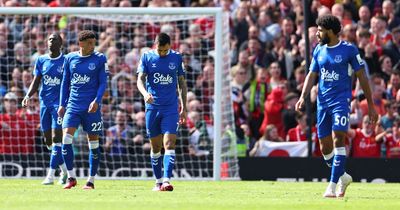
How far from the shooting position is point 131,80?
23500 mm

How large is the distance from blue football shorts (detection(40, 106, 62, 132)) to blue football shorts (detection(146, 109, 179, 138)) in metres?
2.60

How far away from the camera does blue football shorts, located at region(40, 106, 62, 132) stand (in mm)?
18547

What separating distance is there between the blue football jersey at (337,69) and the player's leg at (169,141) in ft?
8.53

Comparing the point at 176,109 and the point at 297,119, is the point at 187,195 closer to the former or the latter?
the point at 176,109

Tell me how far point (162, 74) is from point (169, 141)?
1002 millimetres

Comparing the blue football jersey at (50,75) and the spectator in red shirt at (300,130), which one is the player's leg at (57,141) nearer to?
the blue football jersey at (50,75)

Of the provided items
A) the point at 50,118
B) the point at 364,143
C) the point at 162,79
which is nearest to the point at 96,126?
the point at 162,79

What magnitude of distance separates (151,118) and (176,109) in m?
0.39

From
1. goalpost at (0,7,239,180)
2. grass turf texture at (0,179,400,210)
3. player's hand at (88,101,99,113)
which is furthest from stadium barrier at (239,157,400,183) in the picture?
player's hand at (88,101,99,113)

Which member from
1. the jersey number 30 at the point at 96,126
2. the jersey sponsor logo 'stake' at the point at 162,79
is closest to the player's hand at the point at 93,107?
the jersey number 30 at the point at 96,126

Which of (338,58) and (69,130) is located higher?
(338,58)

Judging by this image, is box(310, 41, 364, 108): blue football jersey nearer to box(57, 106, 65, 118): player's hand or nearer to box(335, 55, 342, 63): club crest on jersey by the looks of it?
box(335, 55, 342, 63): club crest on jersey

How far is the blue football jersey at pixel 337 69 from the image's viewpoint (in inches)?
567

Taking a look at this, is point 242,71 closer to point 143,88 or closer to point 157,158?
point 157,158
